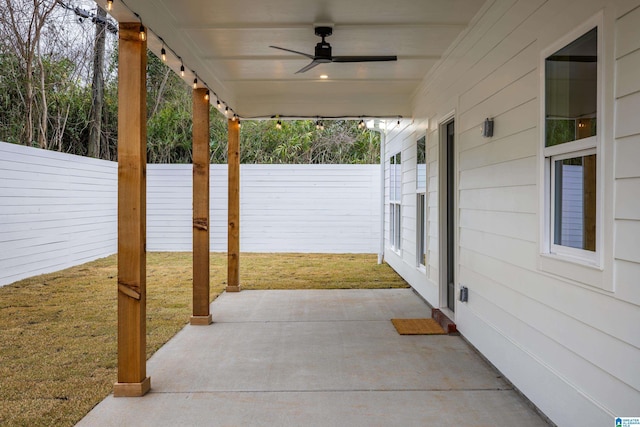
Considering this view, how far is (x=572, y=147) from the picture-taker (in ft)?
8.35

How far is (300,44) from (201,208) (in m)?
1.79

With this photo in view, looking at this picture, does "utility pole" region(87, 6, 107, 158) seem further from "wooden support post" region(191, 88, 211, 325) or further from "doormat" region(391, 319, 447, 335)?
"doormat" region(391, 319, 447, 335)

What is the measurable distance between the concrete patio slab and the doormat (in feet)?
0.33

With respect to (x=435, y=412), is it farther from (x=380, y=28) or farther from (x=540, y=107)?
(x=380, y=28)

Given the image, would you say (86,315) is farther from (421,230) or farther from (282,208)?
(282,208)

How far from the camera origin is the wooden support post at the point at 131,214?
3.17 metres

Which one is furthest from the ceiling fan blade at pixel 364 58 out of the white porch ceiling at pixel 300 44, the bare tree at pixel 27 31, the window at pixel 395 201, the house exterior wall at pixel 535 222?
the bare tree at pixel 27 31

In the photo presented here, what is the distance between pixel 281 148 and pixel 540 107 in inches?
400

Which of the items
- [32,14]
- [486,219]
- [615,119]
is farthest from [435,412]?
[32,14]

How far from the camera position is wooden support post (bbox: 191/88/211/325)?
4.87 m

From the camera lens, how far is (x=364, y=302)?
20.3 feet

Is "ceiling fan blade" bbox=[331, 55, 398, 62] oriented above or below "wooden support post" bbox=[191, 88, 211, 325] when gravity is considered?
above

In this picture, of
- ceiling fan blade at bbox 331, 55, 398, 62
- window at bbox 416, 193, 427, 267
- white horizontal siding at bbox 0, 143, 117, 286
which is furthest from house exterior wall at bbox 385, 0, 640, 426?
white horizontal siding at bbox 0, 143, 117, 286

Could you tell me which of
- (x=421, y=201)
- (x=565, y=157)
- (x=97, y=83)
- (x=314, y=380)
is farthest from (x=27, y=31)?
(x=565, y=157)
